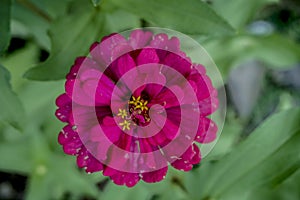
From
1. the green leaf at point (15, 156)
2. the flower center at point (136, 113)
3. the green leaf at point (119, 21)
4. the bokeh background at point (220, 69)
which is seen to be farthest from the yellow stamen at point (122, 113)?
the green leaf at point (15, 156)

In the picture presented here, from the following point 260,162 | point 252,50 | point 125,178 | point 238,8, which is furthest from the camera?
point 252,50

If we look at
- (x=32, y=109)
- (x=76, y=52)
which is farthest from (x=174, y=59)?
(x=32, y=109)

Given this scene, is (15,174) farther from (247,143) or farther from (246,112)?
(247,143)

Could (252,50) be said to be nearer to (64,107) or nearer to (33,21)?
(33,21)

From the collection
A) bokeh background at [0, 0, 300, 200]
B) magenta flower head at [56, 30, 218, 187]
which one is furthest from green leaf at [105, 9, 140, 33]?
magenta flower head at [56, 30, 218, 187]

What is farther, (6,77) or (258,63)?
(258,63)

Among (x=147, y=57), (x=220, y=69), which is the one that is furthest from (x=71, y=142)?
(x=220, y=69)

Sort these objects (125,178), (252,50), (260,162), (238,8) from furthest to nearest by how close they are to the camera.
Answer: (252,50), (238,8), (260,162), (125,178)

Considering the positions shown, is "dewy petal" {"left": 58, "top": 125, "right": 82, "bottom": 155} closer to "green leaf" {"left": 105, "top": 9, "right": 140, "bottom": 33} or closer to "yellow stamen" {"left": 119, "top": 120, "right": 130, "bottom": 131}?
"yellow stamen" {"left": 119, "top": 120, "right": 130, "bottom": 131}
